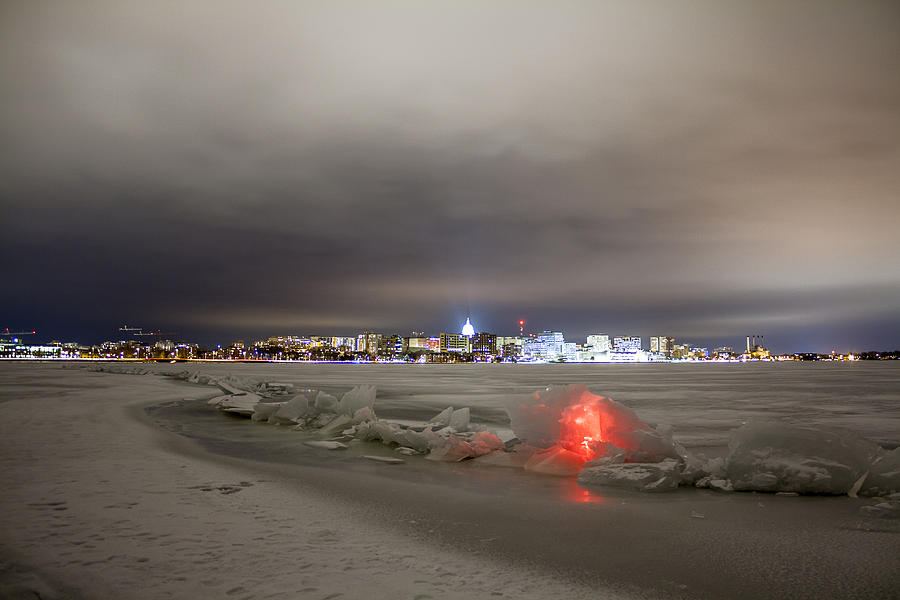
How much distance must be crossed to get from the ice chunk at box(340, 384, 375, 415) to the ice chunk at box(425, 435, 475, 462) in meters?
3.20

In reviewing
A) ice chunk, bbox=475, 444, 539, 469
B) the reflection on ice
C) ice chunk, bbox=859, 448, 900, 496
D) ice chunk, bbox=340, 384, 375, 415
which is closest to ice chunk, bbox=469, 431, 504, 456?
the reflection on ice

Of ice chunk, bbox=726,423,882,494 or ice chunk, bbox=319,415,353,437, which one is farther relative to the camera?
ice chunk, bbox=319,415,353,437

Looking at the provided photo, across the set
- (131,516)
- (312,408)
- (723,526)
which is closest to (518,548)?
(723,526)

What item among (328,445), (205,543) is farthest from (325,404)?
(205,543)

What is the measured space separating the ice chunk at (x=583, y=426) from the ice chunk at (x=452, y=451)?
0.76 m

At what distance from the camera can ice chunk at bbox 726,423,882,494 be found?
5238 millimetres

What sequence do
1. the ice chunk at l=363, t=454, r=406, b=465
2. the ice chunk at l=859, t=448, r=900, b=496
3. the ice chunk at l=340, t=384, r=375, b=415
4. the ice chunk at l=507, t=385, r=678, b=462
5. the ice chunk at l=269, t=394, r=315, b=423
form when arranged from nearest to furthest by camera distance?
the ice chunk at l=859, t=448, r=900, b=496 → the ice chunk at l=507, t=385, r=678, b=462 → the ice chunk at l=363, t=454, r=406, b=465 → the ice chunk at l=340, t=384, r=375, b=415 → the ice chunk at l=269, t=394, r=315, b=423

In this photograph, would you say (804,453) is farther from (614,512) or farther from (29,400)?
(29,400)

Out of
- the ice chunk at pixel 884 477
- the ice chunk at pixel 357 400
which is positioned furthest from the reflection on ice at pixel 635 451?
the ice chunk at pixel 357 400

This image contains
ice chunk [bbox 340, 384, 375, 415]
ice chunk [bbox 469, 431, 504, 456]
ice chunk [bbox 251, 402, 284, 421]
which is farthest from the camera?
ice chunk [bbox 251, 402, 284, 421]

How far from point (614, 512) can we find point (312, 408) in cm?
806

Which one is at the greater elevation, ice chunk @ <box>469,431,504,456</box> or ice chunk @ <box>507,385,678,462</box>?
ice chunk @ <box>507,385,678,462</box>

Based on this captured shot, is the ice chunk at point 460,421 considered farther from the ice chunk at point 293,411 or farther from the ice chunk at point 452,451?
the ice chunk at point 293,411

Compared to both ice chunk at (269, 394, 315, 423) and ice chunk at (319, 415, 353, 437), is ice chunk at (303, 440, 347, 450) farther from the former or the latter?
ice chunk at (269, 394, 315, 423)
